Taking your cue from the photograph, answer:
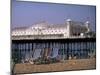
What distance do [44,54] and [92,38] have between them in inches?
31.9

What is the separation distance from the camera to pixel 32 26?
306cm

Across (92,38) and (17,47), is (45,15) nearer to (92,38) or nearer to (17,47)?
(17,47)

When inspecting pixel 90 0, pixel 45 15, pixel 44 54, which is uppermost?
pixel 90 0

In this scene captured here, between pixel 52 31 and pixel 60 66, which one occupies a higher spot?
pixel 52 31

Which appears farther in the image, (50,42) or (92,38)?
(92,38)

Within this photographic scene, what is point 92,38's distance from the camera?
3395 millimetres

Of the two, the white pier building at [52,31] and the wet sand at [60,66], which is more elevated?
the white pier building at [52,31]

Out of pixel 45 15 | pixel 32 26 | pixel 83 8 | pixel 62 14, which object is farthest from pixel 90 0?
pixel 32 26

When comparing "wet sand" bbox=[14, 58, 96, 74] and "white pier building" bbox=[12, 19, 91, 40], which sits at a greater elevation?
"white pier building" bbox=[12, 19, 91, 40]

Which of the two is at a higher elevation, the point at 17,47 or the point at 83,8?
the point at 83,8

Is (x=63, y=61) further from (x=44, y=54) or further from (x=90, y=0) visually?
(x=90, y=0)

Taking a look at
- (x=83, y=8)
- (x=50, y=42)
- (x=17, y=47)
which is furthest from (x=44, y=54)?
(x=83, y=8)

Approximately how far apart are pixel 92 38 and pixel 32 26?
3.17 feet

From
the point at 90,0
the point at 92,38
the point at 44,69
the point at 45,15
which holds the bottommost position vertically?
the point at 44,69
